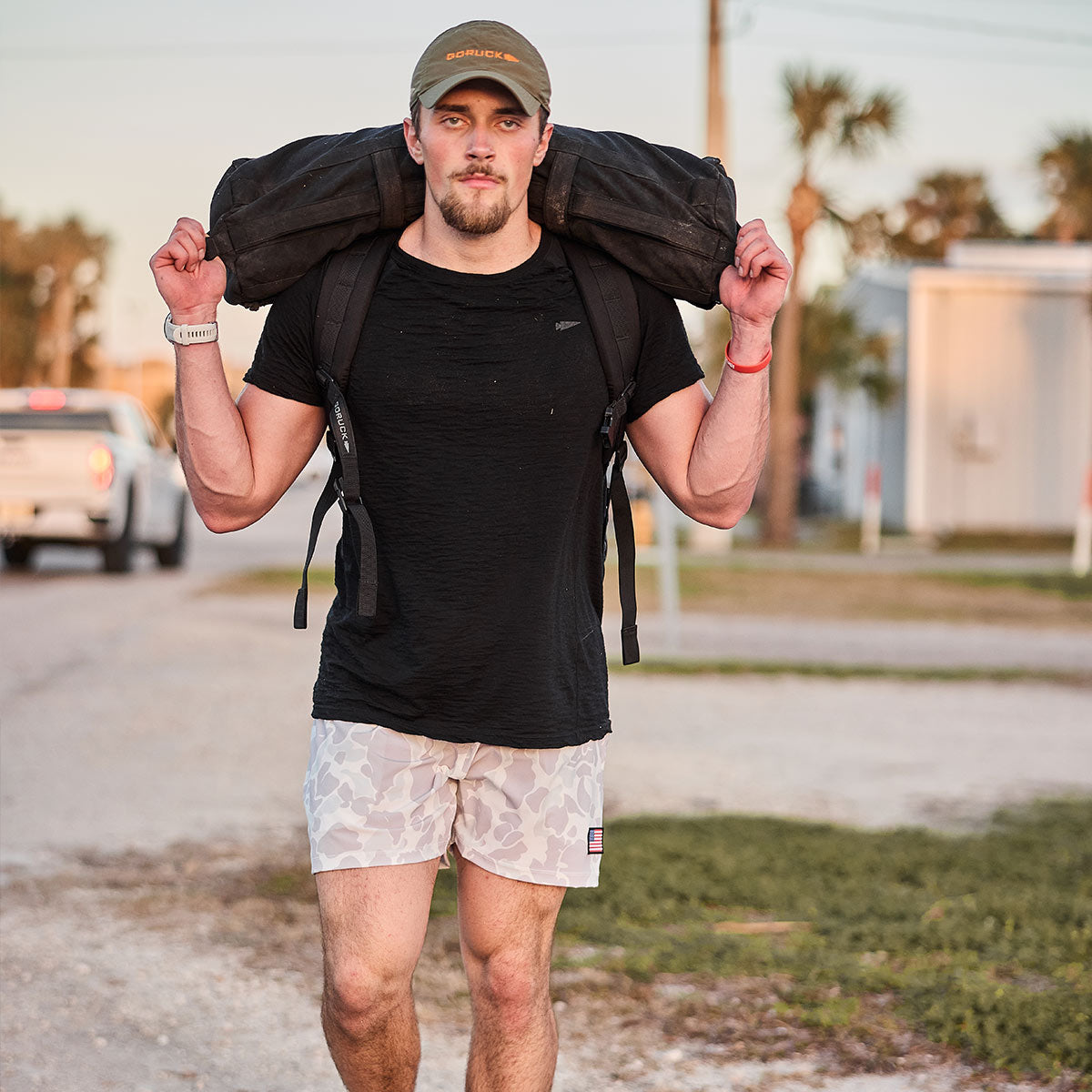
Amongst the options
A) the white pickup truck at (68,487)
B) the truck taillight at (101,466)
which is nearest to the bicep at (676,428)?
the white pickup truck at (68,487)

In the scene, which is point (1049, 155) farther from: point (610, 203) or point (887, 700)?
point (610, 203)

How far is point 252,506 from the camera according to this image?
3.28 metres

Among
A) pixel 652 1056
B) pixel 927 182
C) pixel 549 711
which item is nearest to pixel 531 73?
pixel 549 711

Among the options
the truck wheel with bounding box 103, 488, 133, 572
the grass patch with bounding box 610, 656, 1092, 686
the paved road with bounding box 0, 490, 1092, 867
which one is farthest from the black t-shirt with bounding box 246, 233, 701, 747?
the truck wheel with bounding box 103, 488, 133, 572

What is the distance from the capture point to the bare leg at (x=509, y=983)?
3.13 m

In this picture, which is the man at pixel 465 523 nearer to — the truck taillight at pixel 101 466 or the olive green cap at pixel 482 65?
the olive green cap at pixel 482 65

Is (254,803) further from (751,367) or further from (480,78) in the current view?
(480,78)

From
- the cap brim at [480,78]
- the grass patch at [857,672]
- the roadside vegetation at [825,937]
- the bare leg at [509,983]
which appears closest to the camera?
the cap brim at [480,78]

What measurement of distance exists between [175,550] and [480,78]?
16795mm

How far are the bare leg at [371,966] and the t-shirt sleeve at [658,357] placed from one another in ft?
3.15

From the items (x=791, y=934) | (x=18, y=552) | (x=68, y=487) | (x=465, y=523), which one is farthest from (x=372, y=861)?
(x=18, y=552)

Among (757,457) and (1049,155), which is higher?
(1049,155)

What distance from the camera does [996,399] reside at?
2828 cm

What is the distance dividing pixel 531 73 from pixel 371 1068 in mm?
1800
